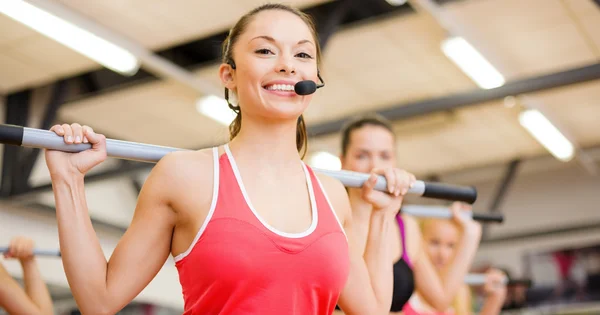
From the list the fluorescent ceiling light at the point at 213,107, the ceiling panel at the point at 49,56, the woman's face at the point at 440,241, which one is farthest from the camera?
the fluorescent ceiling light at the point at 213,107

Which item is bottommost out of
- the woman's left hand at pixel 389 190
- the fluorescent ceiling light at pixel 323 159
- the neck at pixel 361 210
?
the neck at pixel 361 210

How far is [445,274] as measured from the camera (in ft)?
9.27

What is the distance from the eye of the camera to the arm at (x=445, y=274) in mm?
2736

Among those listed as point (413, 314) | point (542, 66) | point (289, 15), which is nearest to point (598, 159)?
point (542, 66)

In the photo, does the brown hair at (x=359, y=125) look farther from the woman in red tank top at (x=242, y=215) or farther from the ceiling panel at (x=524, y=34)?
the ceiling panel at (x=524, y=34)

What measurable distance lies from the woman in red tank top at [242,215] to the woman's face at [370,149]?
937 mm

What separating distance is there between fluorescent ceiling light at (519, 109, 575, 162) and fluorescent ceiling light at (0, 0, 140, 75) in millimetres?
3846

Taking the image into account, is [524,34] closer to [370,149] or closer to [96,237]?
[370,149]

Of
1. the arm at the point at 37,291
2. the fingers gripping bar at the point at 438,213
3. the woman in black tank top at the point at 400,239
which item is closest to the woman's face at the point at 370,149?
the woman in black tank top at the point at 400,239

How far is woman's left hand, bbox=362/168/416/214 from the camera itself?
5.79ft

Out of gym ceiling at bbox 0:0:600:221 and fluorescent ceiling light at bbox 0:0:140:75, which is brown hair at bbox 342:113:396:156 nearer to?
gym ceiling at bbox 0:0:600:221

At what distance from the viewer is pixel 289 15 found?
4.99ft

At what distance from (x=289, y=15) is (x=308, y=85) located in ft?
0.63

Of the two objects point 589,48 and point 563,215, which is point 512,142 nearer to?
point 563,215
